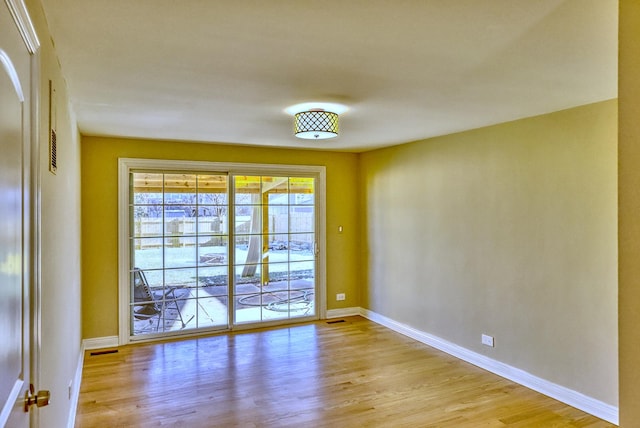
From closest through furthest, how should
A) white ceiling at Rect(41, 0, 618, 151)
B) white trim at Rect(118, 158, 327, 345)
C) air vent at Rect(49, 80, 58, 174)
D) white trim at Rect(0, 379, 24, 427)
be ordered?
white trim at Rect(0, 379, 24, 427) < white ceiling at Rect(41, 0, 618, 151) < air vent at Rect(49, 80, 58, 174) < white trim at Rect(118, 158, 327, 345)

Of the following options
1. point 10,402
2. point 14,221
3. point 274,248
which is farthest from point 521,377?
point 14,221

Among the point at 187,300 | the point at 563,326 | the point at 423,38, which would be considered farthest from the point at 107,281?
the point at 563,326

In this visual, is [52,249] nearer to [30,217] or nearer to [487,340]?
[30,217]

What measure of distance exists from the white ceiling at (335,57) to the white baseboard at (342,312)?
10.3 ft

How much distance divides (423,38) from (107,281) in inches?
165

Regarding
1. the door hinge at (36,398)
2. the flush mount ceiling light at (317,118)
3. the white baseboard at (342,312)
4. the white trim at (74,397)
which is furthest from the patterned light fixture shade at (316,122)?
the white baseboard at (342,312)

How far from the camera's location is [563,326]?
3.29 metres

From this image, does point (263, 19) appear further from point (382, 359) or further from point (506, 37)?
point (382, 359)

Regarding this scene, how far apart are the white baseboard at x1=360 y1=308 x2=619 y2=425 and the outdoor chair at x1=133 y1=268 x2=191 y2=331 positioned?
9.03 feet

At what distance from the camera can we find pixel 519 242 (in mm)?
3646

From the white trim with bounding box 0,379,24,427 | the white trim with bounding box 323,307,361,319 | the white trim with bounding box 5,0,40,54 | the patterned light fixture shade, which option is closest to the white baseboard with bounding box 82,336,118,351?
the white trim with bounding box 323,307,361,319

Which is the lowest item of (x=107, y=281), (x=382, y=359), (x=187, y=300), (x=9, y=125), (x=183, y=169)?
(x=382, y=359)

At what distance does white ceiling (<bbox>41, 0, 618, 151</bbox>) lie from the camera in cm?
162

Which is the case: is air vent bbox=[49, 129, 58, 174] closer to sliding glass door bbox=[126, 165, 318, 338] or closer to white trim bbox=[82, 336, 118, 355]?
sliding glass door bbox=[126, 165, 318, 338]
